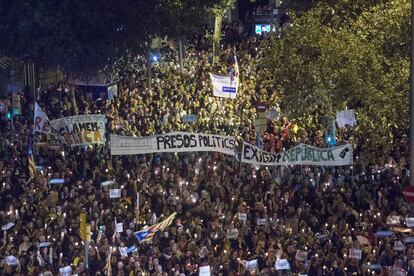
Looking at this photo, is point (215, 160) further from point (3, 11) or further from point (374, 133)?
point (3, 11)

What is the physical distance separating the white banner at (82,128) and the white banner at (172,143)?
1384 mm

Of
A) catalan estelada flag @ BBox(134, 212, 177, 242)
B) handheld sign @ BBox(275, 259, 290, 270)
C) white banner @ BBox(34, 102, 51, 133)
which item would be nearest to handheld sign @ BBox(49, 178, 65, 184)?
white banner @ BBox(34, 102, 51, 133)

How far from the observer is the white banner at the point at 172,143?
910 inches

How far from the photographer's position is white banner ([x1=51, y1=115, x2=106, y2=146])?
24297 millimetres

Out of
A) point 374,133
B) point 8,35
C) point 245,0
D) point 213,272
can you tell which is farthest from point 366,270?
point 245,0

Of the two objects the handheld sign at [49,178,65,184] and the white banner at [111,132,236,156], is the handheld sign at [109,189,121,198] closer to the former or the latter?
the white banner at [111,132,236,156]

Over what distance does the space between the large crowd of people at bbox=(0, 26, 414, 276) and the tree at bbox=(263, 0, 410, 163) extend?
130 centimetres

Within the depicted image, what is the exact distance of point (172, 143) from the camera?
23375 millimetres

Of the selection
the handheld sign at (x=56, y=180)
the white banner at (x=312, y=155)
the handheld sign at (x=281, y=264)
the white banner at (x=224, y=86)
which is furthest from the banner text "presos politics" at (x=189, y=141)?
the white banner at (x=224, y=86)

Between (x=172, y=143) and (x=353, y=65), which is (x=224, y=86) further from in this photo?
(x=172, y=143)

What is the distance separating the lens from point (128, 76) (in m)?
37.1

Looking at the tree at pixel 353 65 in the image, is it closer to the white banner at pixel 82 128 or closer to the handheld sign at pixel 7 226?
the white banner at pixel 82 128

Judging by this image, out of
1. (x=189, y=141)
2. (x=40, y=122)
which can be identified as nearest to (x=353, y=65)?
(x=189, y=141)

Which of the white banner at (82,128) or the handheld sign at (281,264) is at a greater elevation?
the white banner at (82,128)
